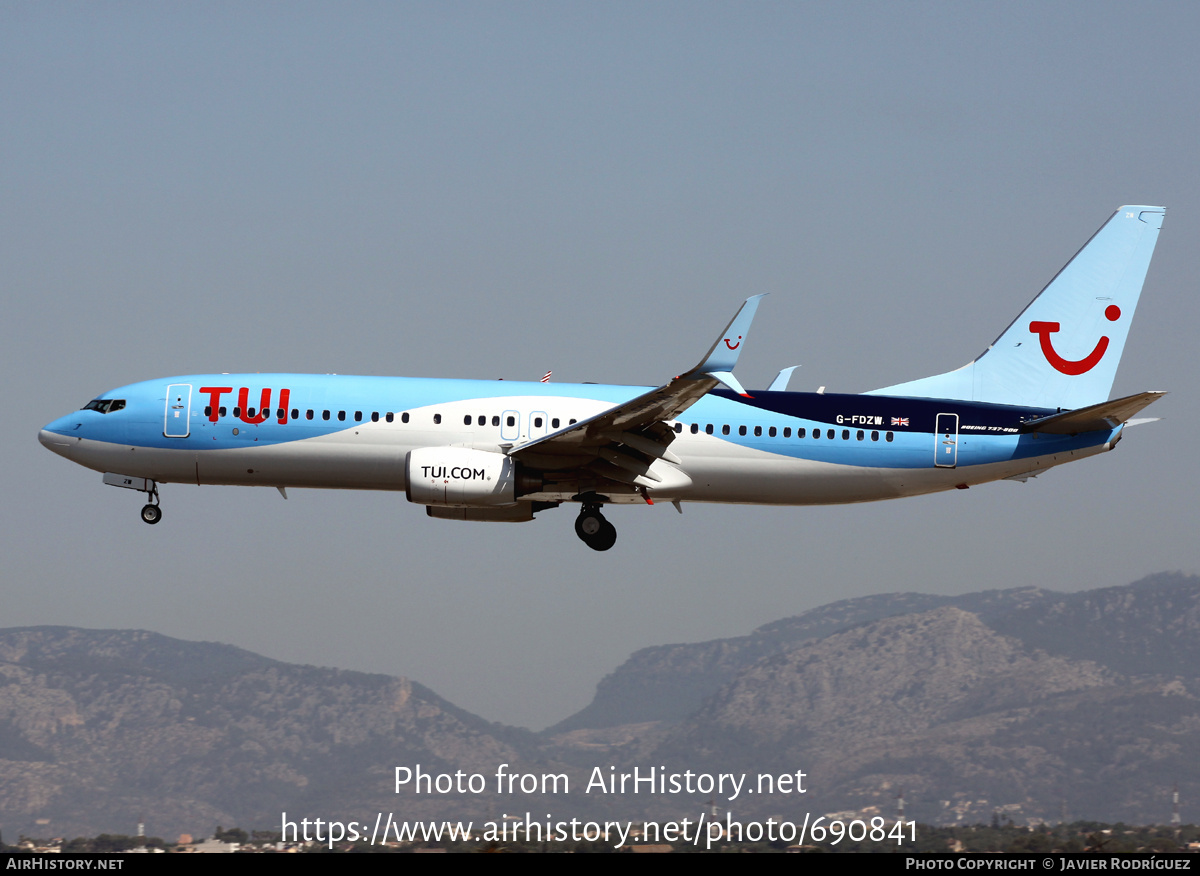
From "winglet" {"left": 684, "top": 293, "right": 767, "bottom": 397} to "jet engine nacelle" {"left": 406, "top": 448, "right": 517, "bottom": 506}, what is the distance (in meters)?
7.84

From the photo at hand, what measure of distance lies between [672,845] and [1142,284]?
151 ft

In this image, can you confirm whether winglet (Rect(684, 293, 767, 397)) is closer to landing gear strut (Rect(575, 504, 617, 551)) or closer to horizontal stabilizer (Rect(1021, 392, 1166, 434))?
landing gear strut (Rect(575, 504, 617, 551))

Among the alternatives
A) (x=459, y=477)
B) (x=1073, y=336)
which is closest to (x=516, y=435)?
(x=459, y=477)

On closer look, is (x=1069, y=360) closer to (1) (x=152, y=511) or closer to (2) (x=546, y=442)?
(2) (x=546, y=442)

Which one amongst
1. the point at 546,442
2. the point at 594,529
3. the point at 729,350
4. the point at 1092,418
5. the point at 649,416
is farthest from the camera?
the point at 594,529

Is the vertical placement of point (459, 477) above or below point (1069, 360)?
below

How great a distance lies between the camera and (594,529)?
138 ft

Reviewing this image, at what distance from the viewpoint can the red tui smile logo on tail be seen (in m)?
45.3

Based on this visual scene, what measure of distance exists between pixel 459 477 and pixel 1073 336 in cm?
2210

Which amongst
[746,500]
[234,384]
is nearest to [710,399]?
[746,500]

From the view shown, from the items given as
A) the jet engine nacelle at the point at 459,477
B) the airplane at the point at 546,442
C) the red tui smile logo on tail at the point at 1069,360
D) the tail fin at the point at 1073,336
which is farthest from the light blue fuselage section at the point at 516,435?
the red tui smile logo on tail at the point at 1069,360
